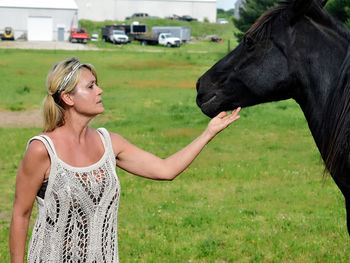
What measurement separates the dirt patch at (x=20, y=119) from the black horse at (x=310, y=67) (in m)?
10.9

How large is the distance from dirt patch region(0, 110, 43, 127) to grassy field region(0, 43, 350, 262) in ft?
2.07

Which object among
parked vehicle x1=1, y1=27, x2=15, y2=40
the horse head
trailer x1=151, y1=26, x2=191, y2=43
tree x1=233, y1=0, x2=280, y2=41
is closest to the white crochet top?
the horse head

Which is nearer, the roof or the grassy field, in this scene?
the grassy field

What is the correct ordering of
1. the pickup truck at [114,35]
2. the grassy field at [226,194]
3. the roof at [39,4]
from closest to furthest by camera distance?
the grassy field at [226,194] → the pickup truck at [114,35] → the roof at [39,4]

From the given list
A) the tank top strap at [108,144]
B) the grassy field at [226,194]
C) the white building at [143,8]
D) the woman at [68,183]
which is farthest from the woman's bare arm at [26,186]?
the white building at [143,8]

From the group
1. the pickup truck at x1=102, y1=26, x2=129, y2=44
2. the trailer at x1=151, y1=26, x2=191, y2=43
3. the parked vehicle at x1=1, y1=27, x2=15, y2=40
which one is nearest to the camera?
the pickup truck at x1=102, y1=26, x2=129, y2=44

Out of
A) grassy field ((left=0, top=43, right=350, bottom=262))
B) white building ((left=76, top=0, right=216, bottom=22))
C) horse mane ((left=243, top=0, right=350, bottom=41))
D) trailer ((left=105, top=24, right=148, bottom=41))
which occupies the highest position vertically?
horse mane ((left=243, top=0, right=350, bottom=41))

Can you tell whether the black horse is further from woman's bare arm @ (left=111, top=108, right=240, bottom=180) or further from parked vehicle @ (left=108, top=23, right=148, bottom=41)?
parked vehicle @ (left=108, top=23, right=148, bottom=41)

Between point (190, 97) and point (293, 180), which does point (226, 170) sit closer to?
point (293, 180)

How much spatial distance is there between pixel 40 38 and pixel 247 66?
196ft

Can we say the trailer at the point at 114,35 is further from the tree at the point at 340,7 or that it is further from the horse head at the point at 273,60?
the horse head at the point at 273,60

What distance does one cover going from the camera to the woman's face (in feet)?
10.1

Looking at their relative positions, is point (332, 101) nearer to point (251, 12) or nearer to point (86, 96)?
point (86, 96)

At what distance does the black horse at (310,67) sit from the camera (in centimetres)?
302
